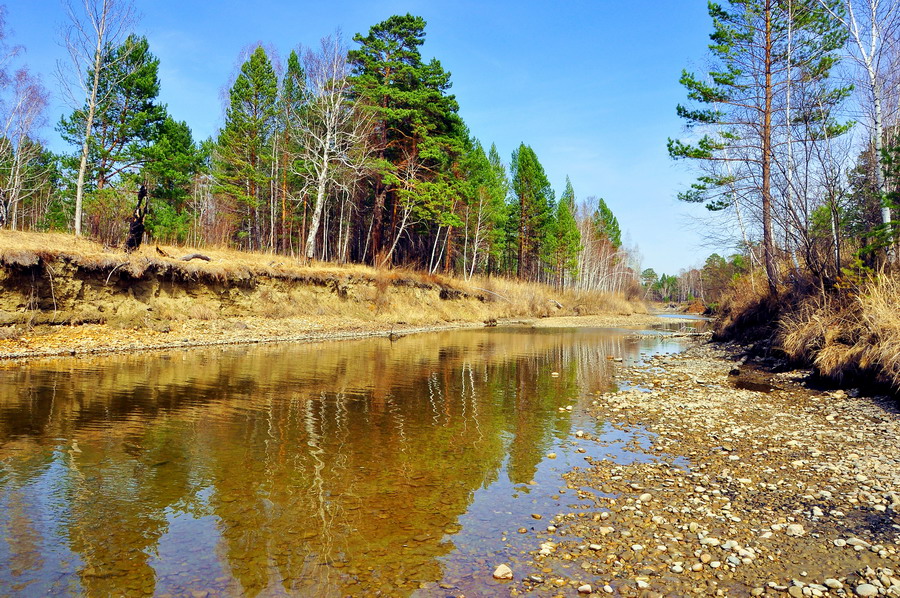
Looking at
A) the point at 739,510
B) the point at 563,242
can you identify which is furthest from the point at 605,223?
the point at 739,510

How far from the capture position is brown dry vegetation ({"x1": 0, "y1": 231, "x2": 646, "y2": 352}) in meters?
18.2

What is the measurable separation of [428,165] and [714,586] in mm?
37845

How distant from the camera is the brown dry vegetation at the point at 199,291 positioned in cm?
1822

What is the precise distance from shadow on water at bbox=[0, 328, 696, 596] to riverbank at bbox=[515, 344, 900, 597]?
1.85 feet

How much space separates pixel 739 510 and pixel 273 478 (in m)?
5.81

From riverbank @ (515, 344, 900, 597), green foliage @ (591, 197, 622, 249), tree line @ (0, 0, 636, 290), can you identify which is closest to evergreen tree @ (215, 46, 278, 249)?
tree line @ (0, 0, 636, 290)

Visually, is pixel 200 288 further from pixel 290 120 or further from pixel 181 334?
pixel 290 120

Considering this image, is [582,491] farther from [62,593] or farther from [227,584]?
[62,593]

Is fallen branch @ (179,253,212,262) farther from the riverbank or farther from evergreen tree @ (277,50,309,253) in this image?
the riverbank

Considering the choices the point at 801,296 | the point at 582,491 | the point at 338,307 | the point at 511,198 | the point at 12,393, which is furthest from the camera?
the point at 511,198

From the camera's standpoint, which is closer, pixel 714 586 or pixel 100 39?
pixel 714 586

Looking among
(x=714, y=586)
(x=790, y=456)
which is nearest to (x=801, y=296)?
(x=790, y=456)

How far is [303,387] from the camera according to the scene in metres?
13.2

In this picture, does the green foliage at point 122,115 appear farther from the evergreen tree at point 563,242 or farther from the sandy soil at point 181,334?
the evergreen tree at point 563,242
